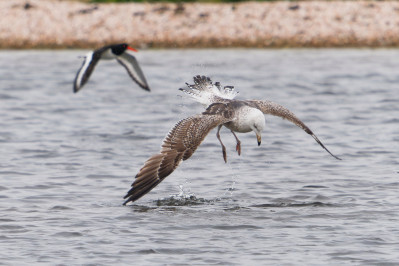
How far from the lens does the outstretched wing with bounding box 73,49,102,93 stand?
16.8 metres

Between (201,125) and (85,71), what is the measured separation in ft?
20.6

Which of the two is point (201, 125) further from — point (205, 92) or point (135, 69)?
point (135, 69)

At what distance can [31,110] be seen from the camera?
2216 centimetres

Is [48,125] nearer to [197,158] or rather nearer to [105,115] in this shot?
[105,115]

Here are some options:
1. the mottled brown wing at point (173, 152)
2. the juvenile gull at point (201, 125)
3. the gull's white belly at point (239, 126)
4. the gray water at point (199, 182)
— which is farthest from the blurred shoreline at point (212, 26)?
Result: the mottled brown wing at point (173, 152)

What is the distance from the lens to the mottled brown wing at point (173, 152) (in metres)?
10.3

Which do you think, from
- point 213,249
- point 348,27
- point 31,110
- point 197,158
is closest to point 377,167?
point 197,158

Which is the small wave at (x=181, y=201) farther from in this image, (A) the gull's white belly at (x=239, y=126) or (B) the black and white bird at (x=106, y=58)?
(B) the black and white bird at (x=106, y=58)

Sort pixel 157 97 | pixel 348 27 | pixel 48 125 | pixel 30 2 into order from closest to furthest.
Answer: pixel 48 125 < pixel 157 97 < pixel 348 27 < pixel 30 2

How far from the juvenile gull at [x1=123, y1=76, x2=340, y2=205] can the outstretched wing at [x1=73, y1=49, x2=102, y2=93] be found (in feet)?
14.0

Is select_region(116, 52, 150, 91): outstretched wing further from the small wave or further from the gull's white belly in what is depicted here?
the gull's white belly

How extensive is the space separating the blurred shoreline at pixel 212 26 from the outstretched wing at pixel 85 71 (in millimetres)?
18031

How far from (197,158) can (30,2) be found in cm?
2337

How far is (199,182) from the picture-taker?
13.6 meters
